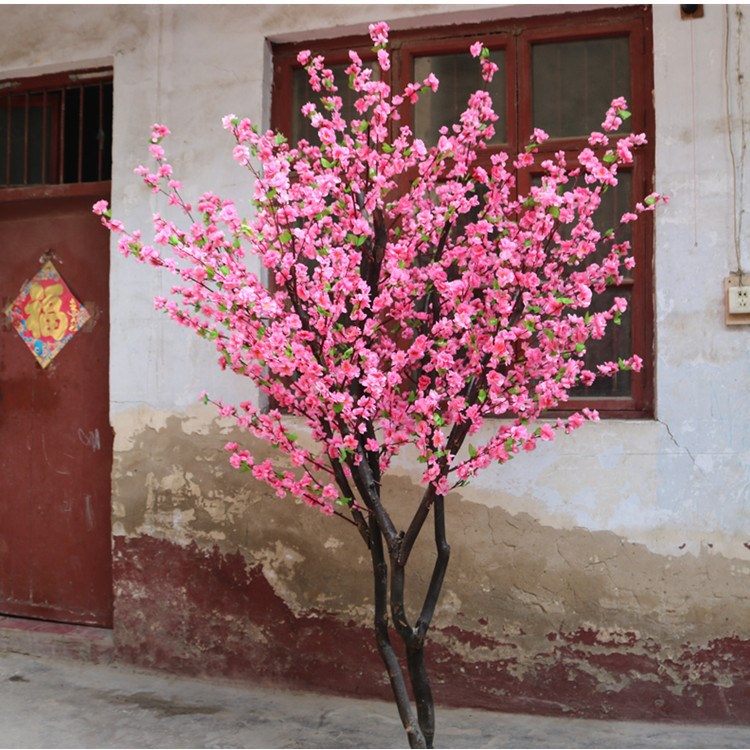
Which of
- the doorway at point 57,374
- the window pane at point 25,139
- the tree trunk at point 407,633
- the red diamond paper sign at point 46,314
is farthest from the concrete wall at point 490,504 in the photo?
the tree trunk at point 407,633

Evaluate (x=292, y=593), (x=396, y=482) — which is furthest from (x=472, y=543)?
Answer: (x=292, y=593)

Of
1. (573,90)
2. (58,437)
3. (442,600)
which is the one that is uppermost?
(573,90)

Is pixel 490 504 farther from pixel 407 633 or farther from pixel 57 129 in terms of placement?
pixel 57 129

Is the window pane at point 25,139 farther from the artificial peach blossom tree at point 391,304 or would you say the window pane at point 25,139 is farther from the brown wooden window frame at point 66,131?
the artificial peach blossom tree at point 391,304

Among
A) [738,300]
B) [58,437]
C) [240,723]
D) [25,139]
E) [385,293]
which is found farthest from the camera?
[25,139]

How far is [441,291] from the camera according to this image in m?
2.86

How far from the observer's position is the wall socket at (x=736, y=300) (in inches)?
138

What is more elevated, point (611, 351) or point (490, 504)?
point (611, 351)

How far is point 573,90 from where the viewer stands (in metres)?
3.88

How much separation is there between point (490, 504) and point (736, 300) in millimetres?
1340

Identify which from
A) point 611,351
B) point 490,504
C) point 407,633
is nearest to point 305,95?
point 611,351

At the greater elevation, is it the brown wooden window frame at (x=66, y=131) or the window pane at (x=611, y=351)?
the brown wooden window frame at (x=66, y=131)

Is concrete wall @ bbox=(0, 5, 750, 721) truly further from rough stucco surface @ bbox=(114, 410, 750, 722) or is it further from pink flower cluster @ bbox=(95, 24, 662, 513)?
pink flower cluster @ bbox=(95, 24, 662, 513)

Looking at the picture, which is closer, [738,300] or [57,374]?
[738,300]
